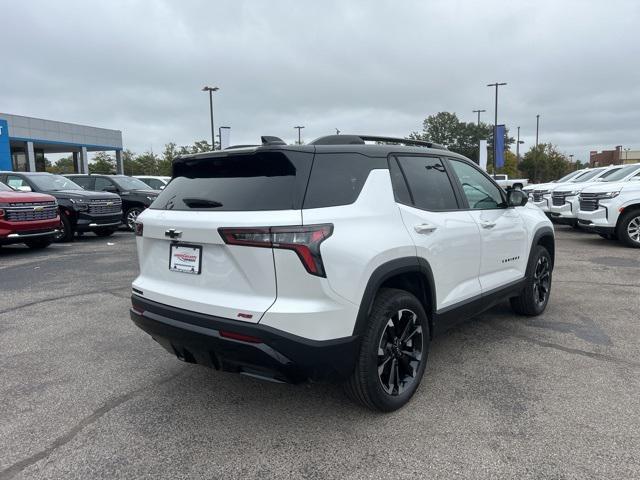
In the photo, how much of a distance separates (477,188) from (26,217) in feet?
30.1

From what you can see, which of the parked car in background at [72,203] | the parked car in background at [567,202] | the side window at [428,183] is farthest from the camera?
the parked car in background at [567,202]

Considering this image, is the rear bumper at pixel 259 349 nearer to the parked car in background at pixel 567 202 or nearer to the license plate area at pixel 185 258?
the license plate area at pixel 185 258

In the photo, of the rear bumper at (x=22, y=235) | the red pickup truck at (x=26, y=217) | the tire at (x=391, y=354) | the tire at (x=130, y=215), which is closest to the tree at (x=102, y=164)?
the tire at (x=130, y=215)

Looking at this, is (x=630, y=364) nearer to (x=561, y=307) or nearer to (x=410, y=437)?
(x=561, y=307)

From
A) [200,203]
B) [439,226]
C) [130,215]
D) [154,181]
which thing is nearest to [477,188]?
[439,226]

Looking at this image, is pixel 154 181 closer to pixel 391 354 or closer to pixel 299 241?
pixel 391 354

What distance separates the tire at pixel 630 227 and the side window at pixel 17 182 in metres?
13.6

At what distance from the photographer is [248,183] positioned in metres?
2.87

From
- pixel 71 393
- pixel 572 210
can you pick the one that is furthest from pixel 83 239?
pixel 572 210

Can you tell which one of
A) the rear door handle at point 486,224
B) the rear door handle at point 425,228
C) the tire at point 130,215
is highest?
the rear door handle at point 425,228

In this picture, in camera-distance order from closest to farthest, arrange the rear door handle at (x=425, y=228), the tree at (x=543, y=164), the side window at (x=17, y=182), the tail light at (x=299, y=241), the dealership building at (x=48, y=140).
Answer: the tail light at (x=299, y=241)
the rear door handle at (x=425, y=228)
the side window at (x=17, y=182)
the dealership building at (x=48, y=140)
the tree at (x=543, y=164)

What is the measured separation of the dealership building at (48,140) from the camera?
33.2m

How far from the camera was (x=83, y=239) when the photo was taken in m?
13.1

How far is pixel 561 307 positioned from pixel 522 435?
10.5ft
